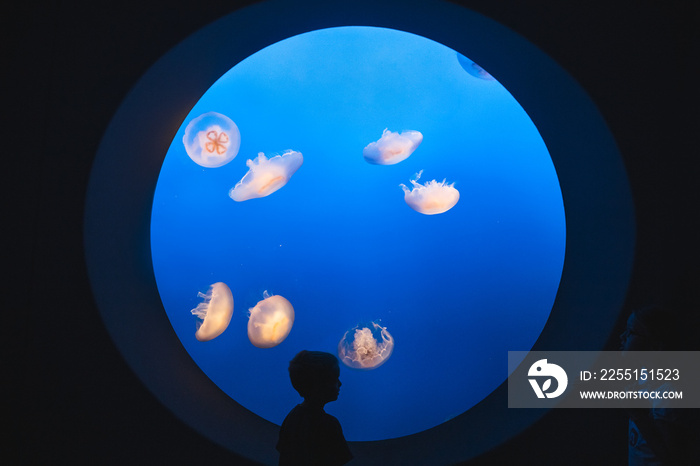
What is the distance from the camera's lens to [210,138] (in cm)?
373

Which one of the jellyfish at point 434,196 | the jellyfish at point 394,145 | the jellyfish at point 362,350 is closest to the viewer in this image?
the jellyfish at point 362,350

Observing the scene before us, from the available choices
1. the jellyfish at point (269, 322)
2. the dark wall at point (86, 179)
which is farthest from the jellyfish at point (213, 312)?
the dark wall at point (86, 179)

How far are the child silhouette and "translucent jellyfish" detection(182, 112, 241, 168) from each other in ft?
9.53

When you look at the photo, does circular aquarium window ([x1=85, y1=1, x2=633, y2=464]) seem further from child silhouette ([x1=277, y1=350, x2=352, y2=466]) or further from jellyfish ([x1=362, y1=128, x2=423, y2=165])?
child silhouette ([x1=277, y1=350, x2=352, y2=466])

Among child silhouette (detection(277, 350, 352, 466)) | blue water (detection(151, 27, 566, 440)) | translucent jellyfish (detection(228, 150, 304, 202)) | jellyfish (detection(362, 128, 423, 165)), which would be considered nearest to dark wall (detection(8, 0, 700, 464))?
child silhouette (detection(277, 350, 352, 466))

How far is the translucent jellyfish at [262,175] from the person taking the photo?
3639 millimetres


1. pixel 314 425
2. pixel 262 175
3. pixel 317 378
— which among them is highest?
pixel 262 175

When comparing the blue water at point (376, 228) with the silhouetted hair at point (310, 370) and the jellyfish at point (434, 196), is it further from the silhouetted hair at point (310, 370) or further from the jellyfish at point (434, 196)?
the silhouetted hair at point (310, 370)

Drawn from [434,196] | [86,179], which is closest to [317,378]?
[86,179]

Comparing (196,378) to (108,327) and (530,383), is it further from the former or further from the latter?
(530,383)

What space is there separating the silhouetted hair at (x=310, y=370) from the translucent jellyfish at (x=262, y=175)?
2606mm

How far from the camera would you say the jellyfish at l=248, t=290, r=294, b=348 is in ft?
12.1

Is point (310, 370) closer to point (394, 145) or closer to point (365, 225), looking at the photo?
point (394, 145)

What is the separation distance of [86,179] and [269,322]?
2.20 metres
